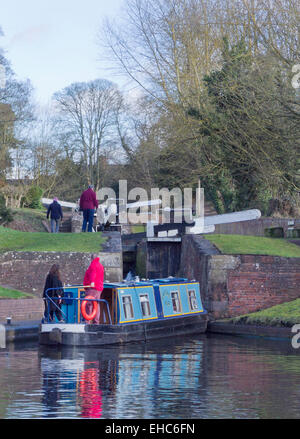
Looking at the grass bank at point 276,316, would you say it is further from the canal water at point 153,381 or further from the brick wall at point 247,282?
the canal water at point 153,381

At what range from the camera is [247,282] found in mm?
21484

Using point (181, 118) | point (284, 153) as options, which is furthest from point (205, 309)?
point (181, 118)

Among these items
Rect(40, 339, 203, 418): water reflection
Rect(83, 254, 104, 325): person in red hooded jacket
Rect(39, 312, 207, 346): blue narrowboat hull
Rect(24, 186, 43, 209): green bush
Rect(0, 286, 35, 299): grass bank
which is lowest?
Rect(40, 339, 203, 418): water reflection

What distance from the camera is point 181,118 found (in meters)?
35.0

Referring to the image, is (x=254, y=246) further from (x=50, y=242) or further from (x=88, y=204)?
(x=88, y=204)

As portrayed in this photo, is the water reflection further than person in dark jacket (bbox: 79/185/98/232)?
No

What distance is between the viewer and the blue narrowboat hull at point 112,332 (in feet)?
55.9

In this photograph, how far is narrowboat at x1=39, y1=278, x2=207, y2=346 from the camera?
17250 mm

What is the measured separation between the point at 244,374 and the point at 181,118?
2253cm

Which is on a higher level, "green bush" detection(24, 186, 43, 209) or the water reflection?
"green bush" detection(24, 186, 43, 209)

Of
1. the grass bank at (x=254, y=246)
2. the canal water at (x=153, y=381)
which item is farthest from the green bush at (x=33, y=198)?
the canal water at (x=153, y=381)

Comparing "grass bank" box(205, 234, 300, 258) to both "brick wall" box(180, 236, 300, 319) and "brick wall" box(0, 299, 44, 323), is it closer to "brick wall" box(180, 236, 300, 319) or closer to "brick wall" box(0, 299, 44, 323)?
"brick wall" box(180, 236, 300, 319)

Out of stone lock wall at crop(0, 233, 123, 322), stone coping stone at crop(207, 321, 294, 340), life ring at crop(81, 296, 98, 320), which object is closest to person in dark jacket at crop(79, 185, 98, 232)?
stone lock wall at crop(0, 233, 123, 322)

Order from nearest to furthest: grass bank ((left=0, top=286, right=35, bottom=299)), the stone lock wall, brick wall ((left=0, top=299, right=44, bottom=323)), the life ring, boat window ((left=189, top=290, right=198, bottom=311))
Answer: the life ring < brick wall ((left=0, top=299, right=44, bottom=323)) < grass bank ((left=0, top=286, right=35, bottom=299)) < boat window ((left=189, top=290, right=198, bottom=311)) < the stone lock wall
